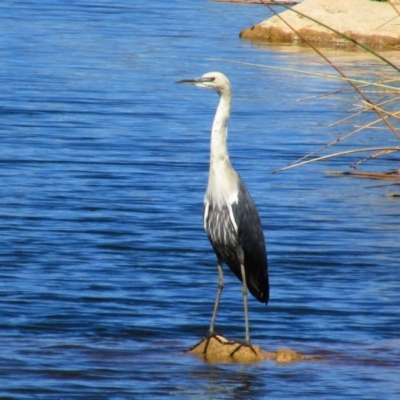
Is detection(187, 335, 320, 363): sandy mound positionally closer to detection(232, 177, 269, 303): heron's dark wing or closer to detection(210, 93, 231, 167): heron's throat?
detection(232, 177, 269, 303): heron's dark wing

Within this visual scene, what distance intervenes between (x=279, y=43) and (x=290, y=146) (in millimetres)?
13271

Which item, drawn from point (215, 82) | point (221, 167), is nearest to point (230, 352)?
point (221, 167)

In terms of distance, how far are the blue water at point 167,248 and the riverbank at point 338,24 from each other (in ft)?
22.4

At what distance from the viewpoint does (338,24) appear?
27.5 m

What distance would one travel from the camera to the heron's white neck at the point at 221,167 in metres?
7.36

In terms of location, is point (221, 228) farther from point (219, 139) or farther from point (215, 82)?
point (215, 82)

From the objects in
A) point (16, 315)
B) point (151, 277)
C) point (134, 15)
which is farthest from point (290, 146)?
point (134, 15)

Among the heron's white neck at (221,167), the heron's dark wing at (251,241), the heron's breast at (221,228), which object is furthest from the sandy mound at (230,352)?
the heron's white neck at (221,167)

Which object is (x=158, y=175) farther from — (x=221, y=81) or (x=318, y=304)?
(x=221, y=81)

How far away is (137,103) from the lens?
60.2 feet

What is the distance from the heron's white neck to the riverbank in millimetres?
19886

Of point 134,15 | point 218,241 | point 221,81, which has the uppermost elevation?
point 221,81

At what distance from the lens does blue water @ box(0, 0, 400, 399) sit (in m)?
7.23

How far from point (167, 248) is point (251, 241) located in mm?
2589
